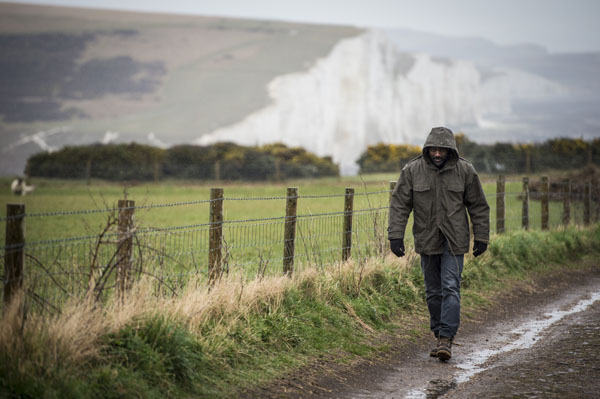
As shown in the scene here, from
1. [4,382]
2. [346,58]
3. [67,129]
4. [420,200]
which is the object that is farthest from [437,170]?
[346,58]

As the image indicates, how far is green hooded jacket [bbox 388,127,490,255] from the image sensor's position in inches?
277

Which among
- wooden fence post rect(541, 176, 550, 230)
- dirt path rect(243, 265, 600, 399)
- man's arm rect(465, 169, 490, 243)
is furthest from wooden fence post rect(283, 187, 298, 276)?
wooden fence post rect(541, 176, 550, 230)

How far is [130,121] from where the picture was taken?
9481 cm

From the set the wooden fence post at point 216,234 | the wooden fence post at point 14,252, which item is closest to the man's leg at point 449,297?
the wooden fence post at point 216,234

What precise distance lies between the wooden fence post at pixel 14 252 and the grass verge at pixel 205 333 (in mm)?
260

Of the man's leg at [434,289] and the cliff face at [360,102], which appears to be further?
the cliff face at [360,102]

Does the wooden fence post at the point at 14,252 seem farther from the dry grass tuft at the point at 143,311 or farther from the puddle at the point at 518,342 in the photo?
the puddle at the point at 518,342

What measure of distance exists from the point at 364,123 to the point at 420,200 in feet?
298

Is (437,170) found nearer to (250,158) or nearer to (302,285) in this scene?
(302,285)

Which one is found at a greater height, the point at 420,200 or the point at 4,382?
the point at 420,200

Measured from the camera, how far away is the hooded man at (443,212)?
7023 millimetres

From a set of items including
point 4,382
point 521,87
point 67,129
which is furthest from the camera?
point 521,87

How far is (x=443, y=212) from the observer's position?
23.1 ft

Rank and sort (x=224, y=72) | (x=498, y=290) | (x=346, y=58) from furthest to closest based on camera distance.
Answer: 1. (x=224, y=72)
2. (x=346, y=58)
3. (x=498, y=290)
